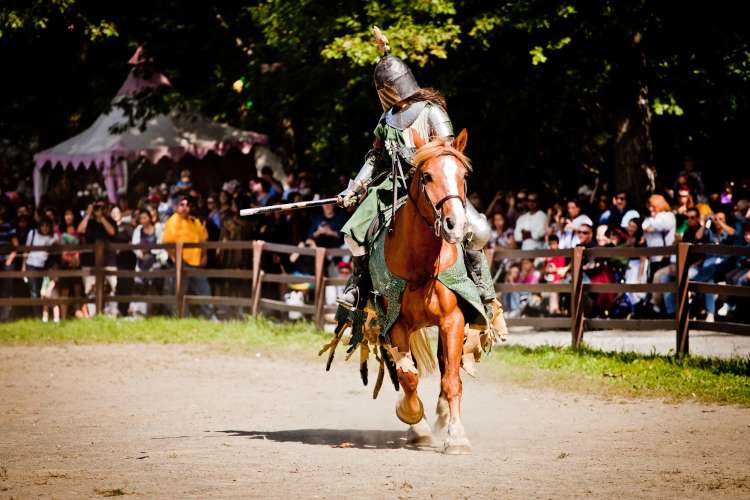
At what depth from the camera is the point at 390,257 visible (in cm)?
911

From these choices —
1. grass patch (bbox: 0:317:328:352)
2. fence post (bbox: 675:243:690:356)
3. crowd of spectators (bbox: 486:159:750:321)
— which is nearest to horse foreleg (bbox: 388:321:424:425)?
fence post (bbox: 675:243:690:356)

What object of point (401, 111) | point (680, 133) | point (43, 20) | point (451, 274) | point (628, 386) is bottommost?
point (628, 386)

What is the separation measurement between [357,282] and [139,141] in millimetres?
16156

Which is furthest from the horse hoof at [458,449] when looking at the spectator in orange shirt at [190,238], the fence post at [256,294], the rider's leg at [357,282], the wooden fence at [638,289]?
the spectator in orange shirt at [190,238]

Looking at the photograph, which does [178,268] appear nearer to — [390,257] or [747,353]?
[747,353]

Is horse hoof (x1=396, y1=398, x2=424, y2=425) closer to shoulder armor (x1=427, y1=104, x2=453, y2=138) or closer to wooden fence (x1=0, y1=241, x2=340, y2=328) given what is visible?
shoulder armor (x1=427, y1=104, x2=453, y2=138)

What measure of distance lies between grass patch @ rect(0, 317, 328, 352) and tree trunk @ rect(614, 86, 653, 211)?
5.47 metres

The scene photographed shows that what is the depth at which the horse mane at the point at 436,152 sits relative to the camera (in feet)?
28.0

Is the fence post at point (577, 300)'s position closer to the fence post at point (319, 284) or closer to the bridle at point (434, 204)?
the fence post at point (319, 284)

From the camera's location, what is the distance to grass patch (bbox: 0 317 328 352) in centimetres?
1731

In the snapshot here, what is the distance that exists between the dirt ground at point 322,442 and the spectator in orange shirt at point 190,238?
22.8 ft

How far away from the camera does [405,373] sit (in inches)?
360

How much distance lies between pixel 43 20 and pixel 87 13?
1.70 m

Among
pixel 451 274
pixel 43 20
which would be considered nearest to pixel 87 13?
pixel 43 20
